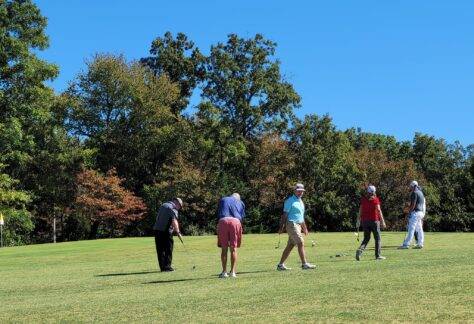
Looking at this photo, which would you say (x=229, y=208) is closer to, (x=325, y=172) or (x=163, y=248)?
(x=163, y=248)

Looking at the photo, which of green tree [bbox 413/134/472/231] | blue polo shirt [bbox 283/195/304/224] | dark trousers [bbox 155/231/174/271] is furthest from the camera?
green tree [bbox 413/134/472/231]

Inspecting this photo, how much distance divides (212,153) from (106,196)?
12.3 m

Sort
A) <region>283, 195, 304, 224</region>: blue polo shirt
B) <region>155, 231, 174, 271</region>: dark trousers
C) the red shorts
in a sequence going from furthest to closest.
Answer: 1. <region>155, 231, 174, 271</region>: dark trousers
2. <region>283, 195, 304, 224</region>: blue polo shirt
3. the red shorts

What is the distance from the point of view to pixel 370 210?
687 inches

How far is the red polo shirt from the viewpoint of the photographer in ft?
57.2

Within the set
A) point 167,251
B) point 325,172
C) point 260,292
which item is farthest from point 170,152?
point 260,292

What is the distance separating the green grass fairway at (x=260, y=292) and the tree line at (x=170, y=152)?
33746 mm

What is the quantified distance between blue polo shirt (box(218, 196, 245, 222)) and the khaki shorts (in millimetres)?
1204

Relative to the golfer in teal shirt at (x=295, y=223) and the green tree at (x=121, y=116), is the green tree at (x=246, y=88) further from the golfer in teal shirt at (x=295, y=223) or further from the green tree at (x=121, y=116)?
Answer: the golfer in teal shirt at (x=295, y=223)

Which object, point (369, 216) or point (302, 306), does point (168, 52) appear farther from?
point (302, 306)

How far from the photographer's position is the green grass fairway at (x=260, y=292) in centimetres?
895

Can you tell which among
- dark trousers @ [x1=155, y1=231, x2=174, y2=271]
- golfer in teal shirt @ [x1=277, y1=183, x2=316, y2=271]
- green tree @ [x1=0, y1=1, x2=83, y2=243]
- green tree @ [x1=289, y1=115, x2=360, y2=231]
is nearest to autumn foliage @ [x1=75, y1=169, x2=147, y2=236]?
green tree @ [x1=0, y1=1, x2=83, y2=243]

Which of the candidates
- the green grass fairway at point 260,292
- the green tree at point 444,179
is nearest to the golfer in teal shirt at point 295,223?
the green grass fairway at point 260,292

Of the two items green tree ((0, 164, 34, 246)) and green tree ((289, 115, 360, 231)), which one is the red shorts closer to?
green tree ((0, 164, 34, 246))
